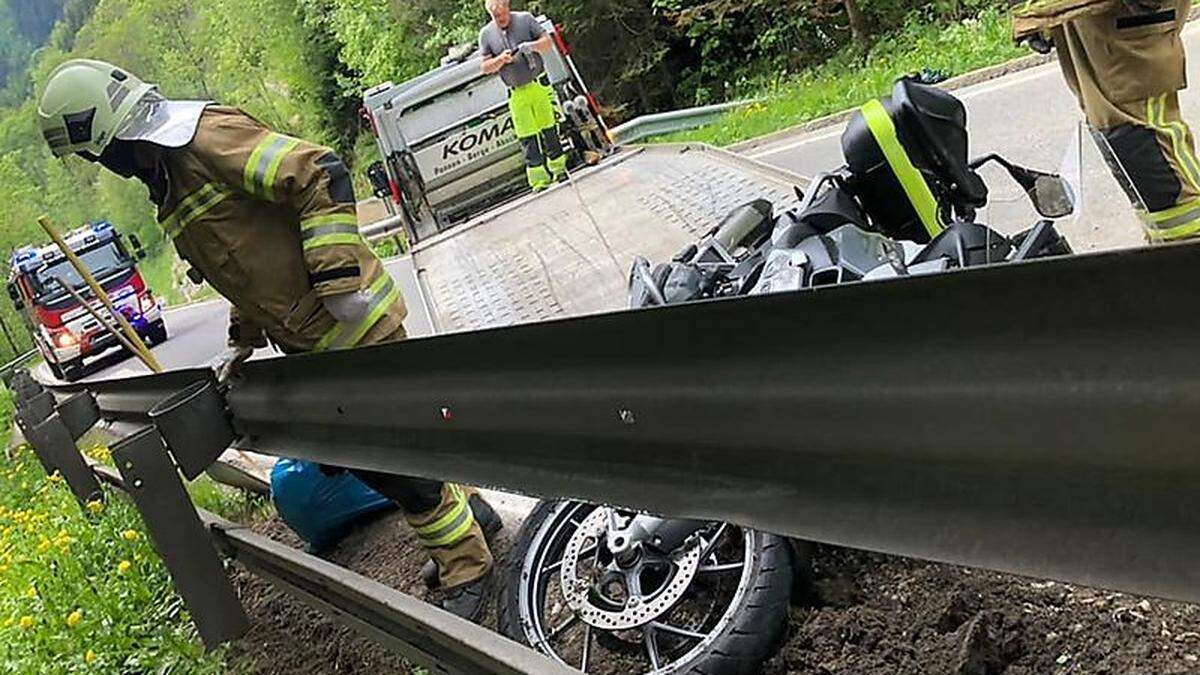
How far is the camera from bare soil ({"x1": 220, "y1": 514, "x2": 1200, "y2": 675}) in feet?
6.86

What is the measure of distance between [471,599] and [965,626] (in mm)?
1704

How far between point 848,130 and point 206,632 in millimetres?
2679

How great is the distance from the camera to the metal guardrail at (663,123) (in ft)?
41.4

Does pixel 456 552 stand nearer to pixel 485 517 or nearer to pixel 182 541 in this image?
pixel 485 517

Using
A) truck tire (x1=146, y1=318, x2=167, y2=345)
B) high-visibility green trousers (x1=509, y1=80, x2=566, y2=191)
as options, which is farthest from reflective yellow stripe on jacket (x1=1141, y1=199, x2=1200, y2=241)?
truck tire (x1=146, y1=318, x2=167, y2=345)

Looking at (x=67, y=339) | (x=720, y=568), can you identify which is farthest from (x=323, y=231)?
(x=67, y=339)

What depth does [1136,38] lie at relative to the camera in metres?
3.44

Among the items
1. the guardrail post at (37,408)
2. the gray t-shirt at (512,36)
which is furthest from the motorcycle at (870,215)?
the gray t-shirt at (512,36)

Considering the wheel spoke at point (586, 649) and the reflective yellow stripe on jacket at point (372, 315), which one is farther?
the reflective yellow stripe on jacket at point (372, 315)

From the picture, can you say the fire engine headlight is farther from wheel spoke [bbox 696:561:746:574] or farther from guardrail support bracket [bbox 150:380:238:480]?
wheel spoke [bbox 696:561:746:574]

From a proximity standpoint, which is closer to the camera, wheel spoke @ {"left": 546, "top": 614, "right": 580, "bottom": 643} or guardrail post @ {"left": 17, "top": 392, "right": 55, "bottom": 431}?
wheel spoke @ {"left": 546, "top": 614, "right": 580, "bottom": 643}

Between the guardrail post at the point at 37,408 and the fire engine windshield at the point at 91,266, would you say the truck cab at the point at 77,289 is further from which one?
the guardrail post at the point at 37,408

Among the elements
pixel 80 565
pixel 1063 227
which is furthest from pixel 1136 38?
pixel 80 565

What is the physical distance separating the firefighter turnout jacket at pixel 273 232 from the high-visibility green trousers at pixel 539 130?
17.9 feet
